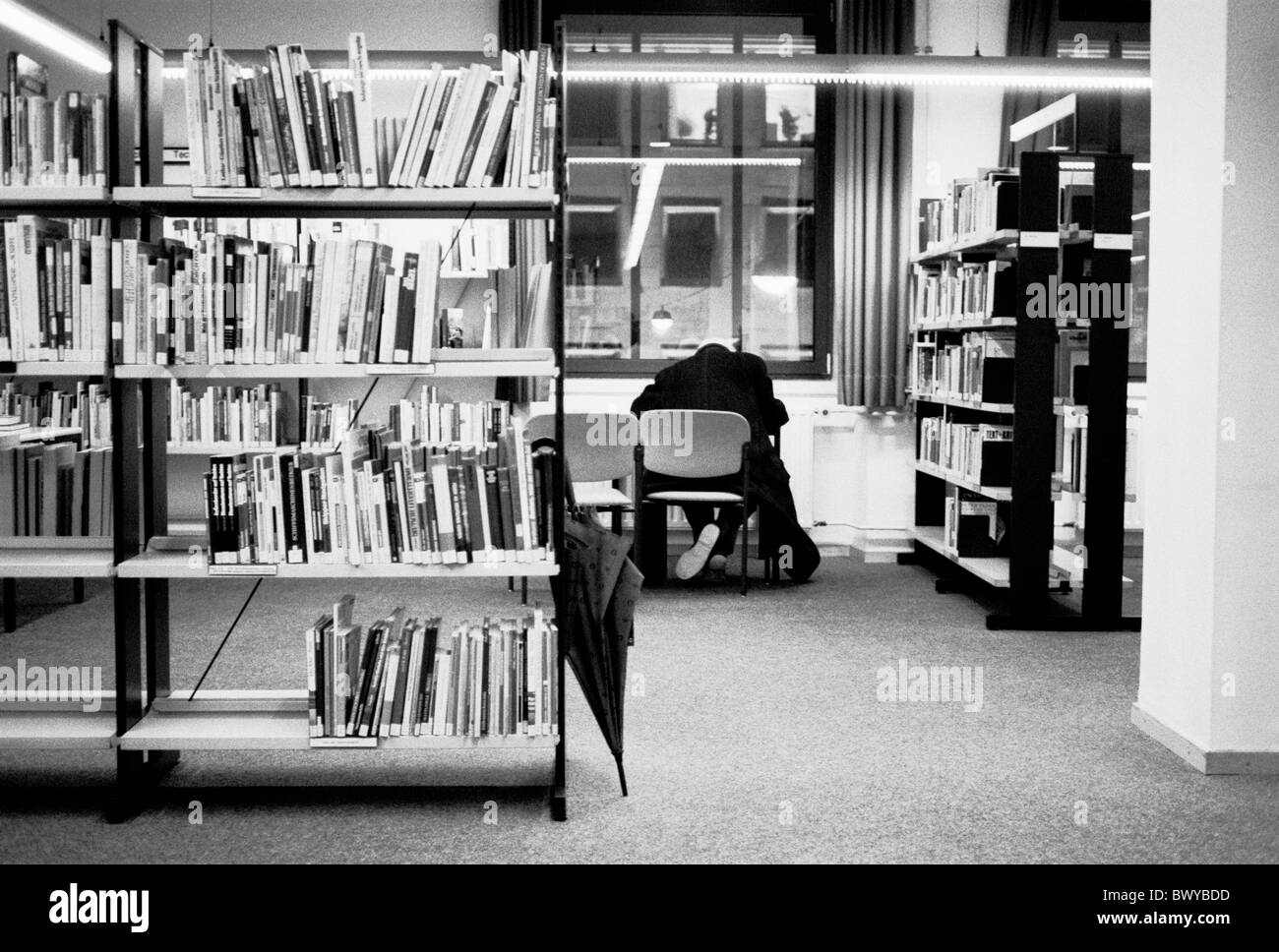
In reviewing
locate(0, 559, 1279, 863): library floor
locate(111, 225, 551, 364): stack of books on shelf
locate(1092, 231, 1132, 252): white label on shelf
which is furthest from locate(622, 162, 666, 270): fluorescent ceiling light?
locate(111, 225, 551, 364): stack of books on shelf

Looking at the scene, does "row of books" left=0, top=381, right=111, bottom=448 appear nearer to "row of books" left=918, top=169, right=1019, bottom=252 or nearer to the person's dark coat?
the person's dark coat

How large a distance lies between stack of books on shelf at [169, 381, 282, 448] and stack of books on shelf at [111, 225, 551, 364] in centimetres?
388

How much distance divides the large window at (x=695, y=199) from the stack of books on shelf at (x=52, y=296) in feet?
8.29

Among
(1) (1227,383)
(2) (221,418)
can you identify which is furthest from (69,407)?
(1) (1227,383)

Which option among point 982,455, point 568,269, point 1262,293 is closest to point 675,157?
point 568,269

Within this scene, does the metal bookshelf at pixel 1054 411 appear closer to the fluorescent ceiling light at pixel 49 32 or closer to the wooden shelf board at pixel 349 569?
the wooden shelf board at pixel 349 569

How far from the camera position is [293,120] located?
3.00 metres

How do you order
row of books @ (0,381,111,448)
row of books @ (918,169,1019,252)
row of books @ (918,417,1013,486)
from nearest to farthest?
row of books @ (918,169,1019,252) → row of books @ (918,417,1013,486) → row of books @ (0,381,111,448)

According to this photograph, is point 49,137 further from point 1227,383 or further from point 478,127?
point 1227,383

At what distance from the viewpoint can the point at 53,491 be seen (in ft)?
16.3

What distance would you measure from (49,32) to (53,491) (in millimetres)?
2304

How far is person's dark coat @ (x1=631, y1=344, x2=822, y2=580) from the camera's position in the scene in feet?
21.2

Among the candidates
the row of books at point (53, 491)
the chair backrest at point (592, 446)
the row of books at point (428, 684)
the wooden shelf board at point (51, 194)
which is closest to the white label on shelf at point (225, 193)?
the wooden shelf board at point (51, 194)

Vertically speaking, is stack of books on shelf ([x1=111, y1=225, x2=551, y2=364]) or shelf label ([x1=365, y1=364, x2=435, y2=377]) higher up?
stack of books on shelf ([x1=111, y1=225, x2=551, y2=364])
